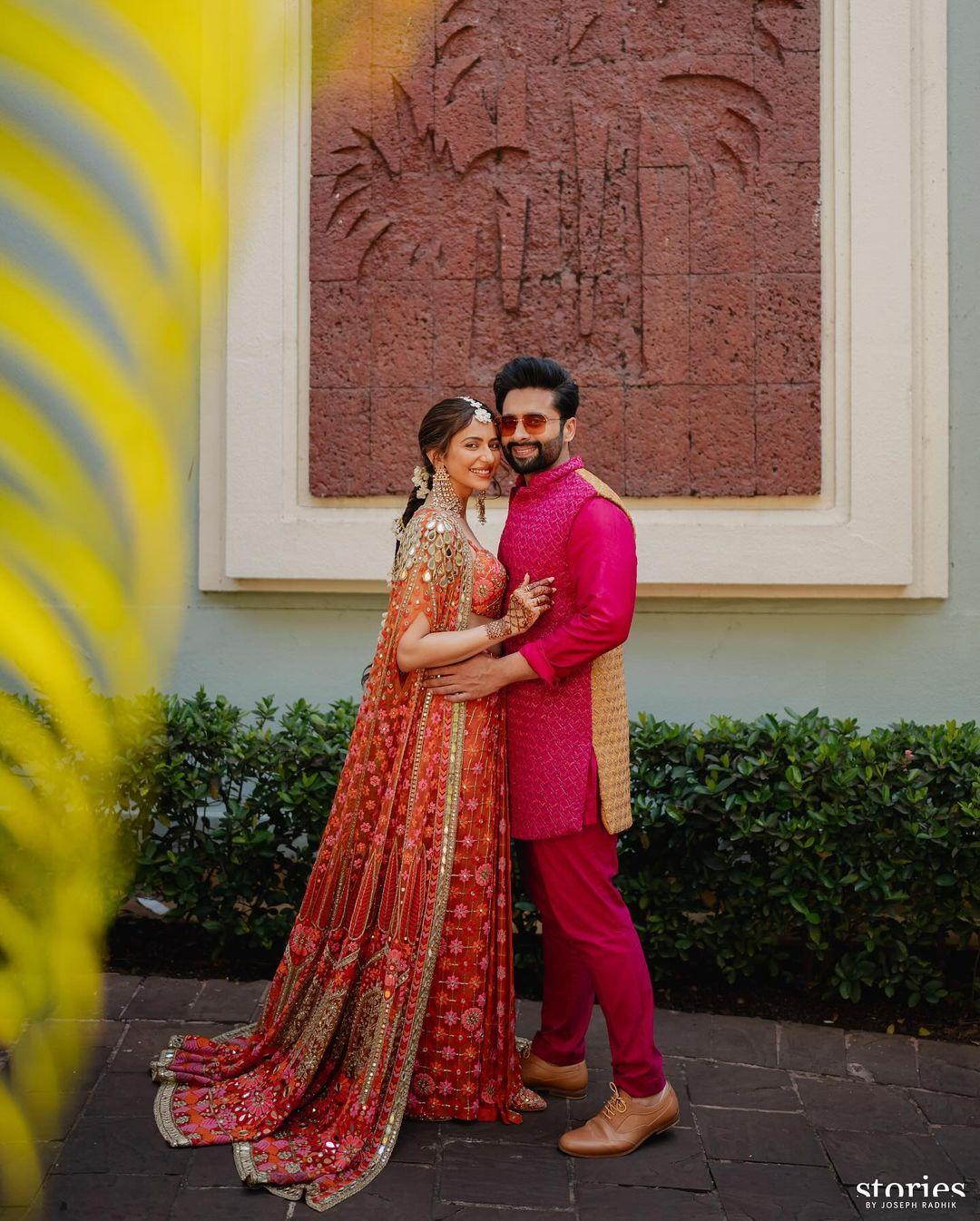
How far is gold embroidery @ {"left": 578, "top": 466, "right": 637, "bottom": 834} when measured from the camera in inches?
112

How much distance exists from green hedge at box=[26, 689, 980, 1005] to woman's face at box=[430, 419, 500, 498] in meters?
1.41

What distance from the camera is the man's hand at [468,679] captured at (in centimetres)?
283

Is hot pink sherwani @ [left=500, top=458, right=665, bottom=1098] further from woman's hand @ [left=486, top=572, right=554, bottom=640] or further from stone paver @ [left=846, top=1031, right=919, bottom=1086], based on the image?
stone paver @ [left=846, top=1031, right=919, bottom=1086]

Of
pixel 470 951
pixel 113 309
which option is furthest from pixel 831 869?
pixel 113 309

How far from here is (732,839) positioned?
3730 mm

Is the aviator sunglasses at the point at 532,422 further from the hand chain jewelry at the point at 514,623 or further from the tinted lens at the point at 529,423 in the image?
the hand chain jewelry at the point at 514,623

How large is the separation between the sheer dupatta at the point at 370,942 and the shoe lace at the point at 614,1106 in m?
0.50

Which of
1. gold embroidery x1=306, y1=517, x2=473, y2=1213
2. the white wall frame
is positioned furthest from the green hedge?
gold embroidery x1=306, y1=517, x2=473, y2=1213

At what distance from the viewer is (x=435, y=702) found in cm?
290

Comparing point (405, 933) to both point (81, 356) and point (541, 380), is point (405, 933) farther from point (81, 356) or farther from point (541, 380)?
point (81, 356)

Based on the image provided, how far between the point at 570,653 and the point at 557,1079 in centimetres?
122

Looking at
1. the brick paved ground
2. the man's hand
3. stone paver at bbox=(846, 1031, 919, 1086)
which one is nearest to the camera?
the brick paved ground

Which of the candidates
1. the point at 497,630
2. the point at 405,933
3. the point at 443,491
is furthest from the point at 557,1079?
the point at 443,491

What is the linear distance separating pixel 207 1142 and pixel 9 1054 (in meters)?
0.77
